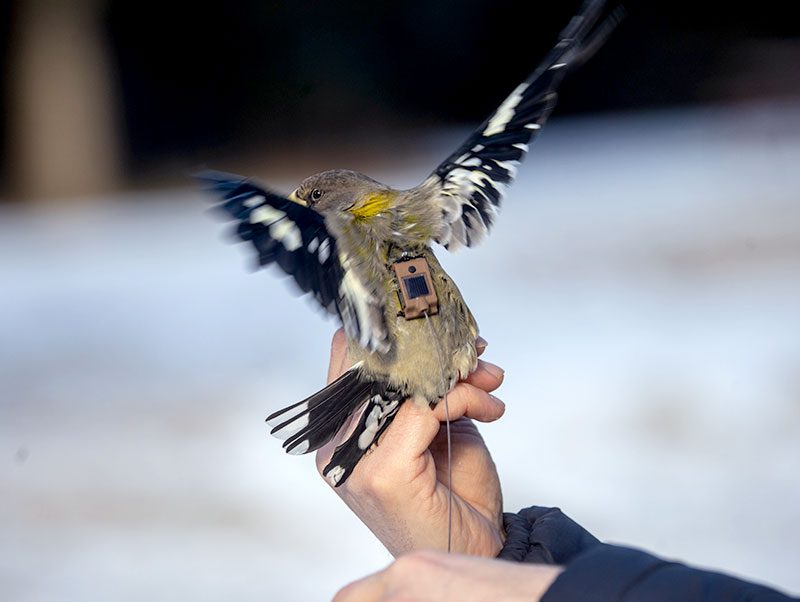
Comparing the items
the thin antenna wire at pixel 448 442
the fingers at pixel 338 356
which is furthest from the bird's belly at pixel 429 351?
the fingers at pixel 338 356

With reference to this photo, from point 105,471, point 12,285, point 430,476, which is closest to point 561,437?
point 105,471

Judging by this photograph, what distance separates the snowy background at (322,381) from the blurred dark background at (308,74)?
5.73ft

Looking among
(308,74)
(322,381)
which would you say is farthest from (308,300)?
(308,74)

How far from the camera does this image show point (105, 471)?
5.23 metres

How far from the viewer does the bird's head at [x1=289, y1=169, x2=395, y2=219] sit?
→ 2254mm

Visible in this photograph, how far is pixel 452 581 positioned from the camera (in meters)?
1.13

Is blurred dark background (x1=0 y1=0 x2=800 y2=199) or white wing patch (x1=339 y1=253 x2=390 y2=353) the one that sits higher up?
blurred dark background (x1=0 y1=0 x2=800 y2=199)

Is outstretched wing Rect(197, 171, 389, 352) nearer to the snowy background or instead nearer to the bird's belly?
the bird's belly

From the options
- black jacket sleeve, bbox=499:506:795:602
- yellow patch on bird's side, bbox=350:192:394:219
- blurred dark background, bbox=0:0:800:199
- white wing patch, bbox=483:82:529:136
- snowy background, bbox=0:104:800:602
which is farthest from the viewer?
blurred dark background, bbox=0:0:800:199

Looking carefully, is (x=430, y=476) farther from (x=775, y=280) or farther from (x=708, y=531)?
(x=775, y=280)

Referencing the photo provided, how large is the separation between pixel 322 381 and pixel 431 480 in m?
3.98

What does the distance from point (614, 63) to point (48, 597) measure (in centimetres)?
989

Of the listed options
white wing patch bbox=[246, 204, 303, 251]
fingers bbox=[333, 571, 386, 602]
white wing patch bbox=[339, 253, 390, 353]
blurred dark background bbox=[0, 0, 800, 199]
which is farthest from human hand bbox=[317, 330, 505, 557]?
blurred dark background bbox=[0, 0, 800, 199]

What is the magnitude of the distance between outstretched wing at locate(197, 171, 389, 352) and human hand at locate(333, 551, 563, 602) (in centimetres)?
80
